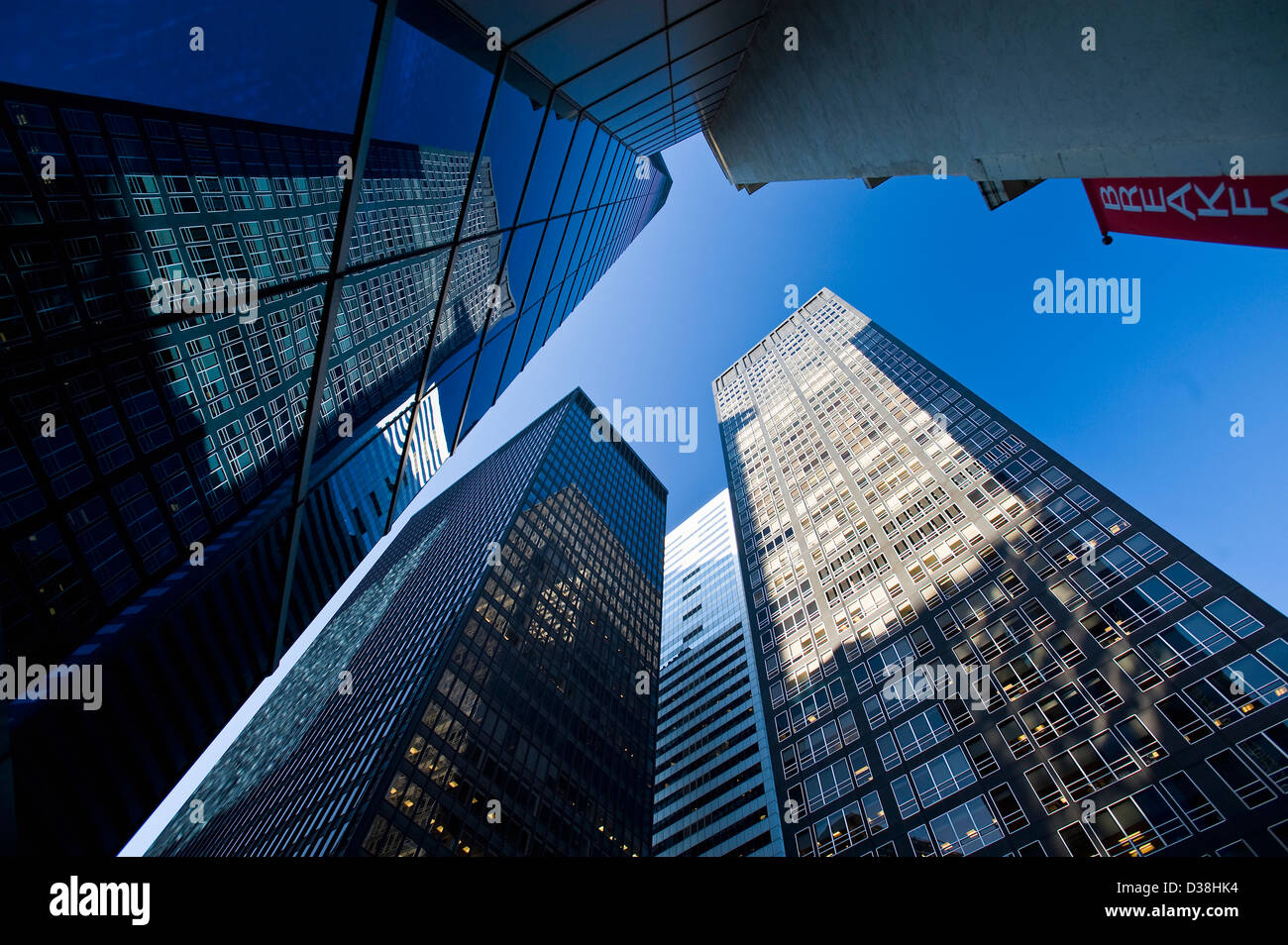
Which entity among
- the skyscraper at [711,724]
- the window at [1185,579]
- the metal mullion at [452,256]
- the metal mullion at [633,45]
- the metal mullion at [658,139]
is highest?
the metal mullion at [658,139]

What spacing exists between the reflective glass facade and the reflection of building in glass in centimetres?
3656

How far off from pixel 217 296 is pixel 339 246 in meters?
1.27

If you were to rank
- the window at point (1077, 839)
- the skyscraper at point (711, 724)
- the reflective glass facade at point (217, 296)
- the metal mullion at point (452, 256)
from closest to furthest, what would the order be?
1. the reflective glass facade at point (217, 296)
2. the metal mullion at point (452, 256)
3. the window at point (1077, 839)
4. the skyscraper at point (711, 724)

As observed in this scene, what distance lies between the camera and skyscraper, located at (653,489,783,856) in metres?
55.8

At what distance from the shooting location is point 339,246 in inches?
231

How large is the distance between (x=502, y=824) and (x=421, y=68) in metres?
54.4

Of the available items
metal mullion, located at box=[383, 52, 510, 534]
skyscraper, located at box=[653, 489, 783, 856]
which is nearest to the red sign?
metal mullion, located at box=[383, 52, 510, 534]

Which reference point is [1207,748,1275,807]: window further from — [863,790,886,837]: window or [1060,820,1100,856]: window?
[863,790,886,837]: window

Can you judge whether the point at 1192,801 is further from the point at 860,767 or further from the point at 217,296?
the point at 217,296

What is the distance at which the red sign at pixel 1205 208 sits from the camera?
5.77 meters

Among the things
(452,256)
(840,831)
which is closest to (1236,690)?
(840,831)

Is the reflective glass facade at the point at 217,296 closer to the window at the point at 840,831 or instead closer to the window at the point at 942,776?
the window at the point at 840,831

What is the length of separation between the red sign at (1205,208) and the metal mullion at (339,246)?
27.8 ft

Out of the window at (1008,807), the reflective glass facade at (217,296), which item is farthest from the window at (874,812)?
the reflective glass facade at (217,296)
